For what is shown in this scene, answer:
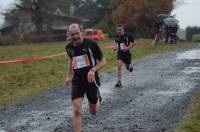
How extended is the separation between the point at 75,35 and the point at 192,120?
2874 mm

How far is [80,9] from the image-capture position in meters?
86.9

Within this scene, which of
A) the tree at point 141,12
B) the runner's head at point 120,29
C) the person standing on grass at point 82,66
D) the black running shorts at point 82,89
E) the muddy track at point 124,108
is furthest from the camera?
the tree at point 141,12

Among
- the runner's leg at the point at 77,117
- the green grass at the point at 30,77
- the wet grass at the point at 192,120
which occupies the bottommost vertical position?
the green grass at the point at 30,77

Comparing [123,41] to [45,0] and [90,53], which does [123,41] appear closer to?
[90,53]

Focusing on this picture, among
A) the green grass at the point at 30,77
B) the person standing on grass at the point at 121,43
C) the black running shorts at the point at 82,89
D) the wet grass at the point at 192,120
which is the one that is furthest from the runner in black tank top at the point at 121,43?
the black running shorts at the point at 82,89

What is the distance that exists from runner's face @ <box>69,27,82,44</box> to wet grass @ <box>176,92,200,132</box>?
7.43 feet

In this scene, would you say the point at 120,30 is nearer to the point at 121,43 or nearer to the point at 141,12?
the point at 121,43

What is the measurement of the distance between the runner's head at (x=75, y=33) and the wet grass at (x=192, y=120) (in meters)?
2.26

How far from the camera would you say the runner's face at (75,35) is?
8.37m

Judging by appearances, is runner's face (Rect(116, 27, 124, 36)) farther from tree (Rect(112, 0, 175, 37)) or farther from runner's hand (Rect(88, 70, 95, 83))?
tree (Rect(112, 0, 175, 37))

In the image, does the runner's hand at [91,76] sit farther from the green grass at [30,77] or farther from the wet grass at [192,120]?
the green grass at [30,77]

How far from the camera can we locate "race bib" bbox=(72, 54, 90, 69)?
8.63 metres

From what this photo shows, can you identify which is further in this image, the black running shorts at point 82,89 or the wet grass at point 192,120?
the wet grass at point 192,120

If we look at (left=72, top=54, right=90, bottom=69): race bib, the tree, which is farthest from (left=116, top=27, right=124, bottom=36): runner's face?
the tree
